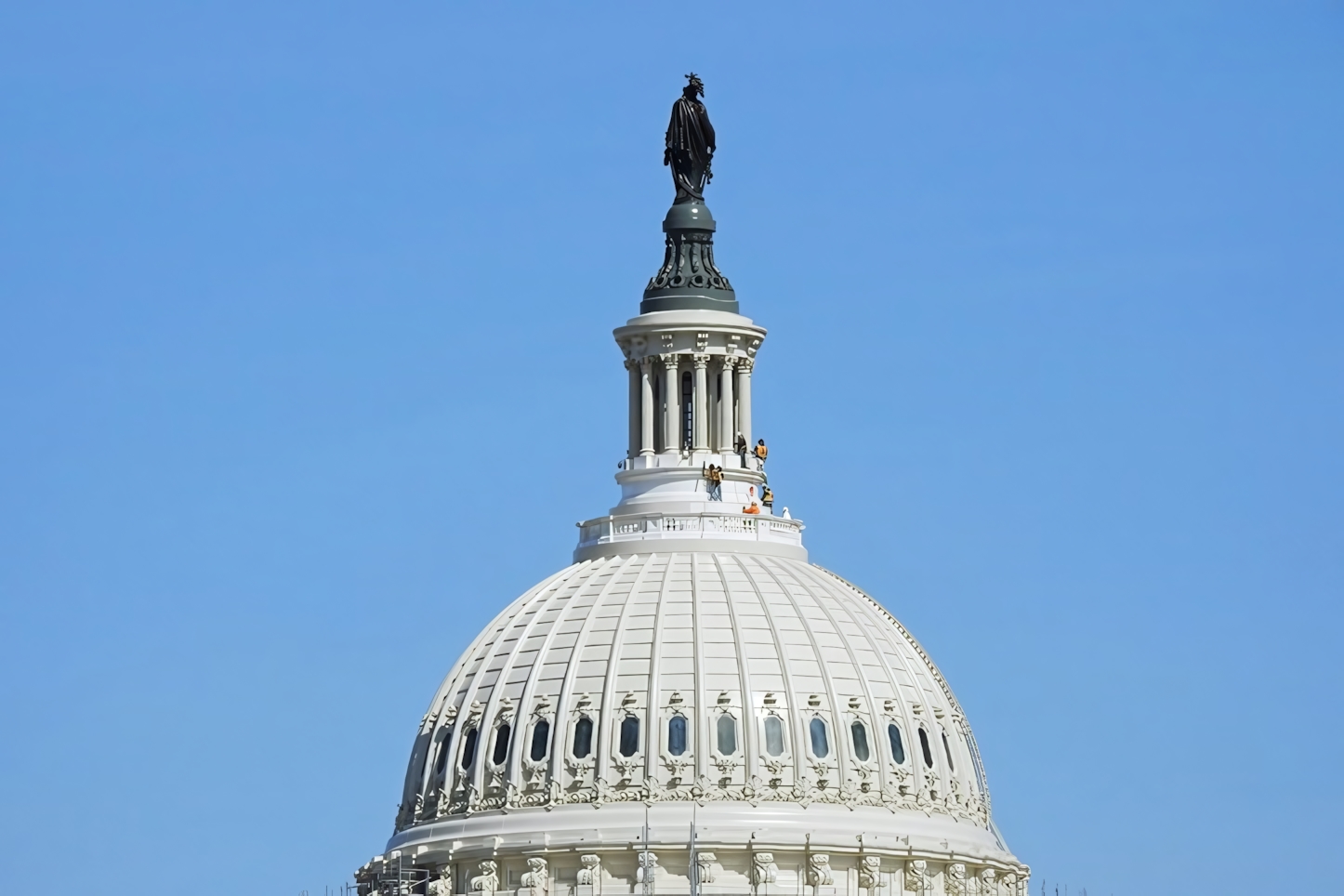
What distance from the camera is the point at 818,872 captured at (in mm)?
199875

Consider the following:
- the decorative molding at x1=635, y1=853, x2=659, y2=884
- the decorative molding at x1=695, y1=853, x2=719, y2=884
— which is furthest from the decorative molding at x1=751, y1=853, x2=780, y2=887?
the decorative molding at x1=635, y1=853, x2=659, y2=884

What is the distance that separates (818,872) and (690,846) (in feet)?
17.8

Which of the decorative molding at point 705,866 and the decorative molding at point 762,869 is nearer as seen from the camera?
the decorative molding at point 705,866

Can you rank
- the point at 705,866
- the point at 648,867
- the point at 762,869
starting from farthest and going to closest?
the point at 705,866
the point at 762,869
the point at 648,867

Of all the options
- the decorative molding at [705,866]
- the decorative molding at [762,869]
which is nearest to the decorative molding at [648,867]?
the decorative molding at [705,866]

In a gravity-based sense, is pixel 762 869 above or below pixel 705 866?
below

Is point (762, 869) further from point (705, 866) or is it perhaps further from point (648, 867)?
point (648, 867)

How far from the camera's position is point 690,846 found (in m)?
199

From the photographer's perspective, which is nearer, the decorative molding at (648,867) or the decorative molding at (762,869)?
the decorative molding at (648,867)

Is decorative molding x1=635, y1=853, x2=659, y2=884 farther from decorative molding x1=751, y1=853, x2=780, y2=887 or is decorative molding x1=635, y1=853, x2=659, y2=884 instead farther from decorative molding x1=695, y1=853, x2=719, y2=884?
decorative molding x1=751, y1=853, x2=780, y2=887

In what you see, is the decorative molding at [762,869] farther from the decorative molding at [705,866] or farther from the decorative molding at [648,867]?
the decorative molding at [648,867]

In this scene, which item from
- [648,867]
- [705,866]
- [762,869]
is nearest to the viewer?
[648,867]

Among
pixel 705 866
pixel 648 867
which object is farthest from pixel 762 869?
pixel 648 867

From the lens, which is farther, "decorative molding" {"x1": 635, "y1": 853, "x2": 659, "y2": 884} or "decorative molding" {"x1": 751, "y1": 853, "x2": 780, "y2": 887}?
"decorative molding" {"x1": 751, "y1": 853, "x2": 780, "y2": 887}
